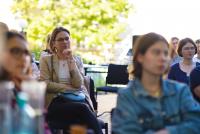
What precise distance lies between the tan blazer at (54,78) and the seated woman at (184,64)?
935mm

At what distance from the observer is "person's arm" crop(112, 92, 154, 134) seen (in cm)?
229

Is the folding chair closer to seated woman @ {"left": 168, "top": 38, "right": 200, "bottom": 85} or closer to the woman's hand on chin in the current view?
seated woman @ {"left": 168, "top": 38, "right": 200, "bottom": 85}

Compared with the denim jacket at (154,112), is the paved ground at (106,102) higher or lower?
lower

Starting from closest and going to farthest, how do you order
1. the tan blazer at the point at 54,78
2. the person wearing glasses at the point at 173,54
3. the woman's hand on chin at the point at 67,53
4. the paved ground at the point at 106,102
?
the person wearing glasses at the point at 173,54 < the tan blazer at the point at 54,78 < the woman's hand on chin at the point at 67,53 < the paved ground at the point at 106,102

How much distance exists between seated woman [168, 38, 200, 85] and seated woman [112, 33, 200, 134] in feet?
7.58

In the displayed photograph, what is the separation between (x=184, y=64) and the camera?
17.0ft

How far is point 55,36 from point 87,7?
46.7 ft

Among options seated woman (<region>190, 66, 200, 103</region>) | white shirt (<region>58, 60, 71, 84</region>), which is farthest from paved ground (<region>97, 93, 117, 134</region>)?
seated woman (<region>190, 66, 200, 103</region>)

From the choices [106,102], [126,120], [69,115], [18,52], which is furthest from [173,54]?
[106,102]

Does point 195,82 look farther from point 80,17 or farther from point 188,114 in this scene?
point 80,17

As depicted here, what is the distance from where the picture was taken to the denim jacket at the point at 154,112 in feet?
7.61

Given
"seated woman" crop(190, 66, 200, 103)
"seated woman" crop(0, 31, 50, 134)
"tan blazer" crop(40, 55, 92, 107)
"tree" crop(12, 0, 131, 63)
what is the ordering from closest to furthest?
"seated woman" crop(0, 31, 50, 134) → "seated woman" crop(190, 66, 200, 103) → "tan blazer" crop(40, 55, 92, 107) → "tree" crop(12, 0, 131, 63)

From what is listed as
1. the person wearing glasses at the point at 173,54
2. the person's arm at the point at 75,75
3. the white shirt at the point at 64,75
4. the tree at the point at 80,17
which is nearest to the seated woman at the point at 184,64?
the person wearing glasses at the point at 173,54

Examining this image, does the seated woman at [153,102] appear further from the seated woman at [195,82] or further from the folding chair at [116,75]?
the folding chair at [116,75]
